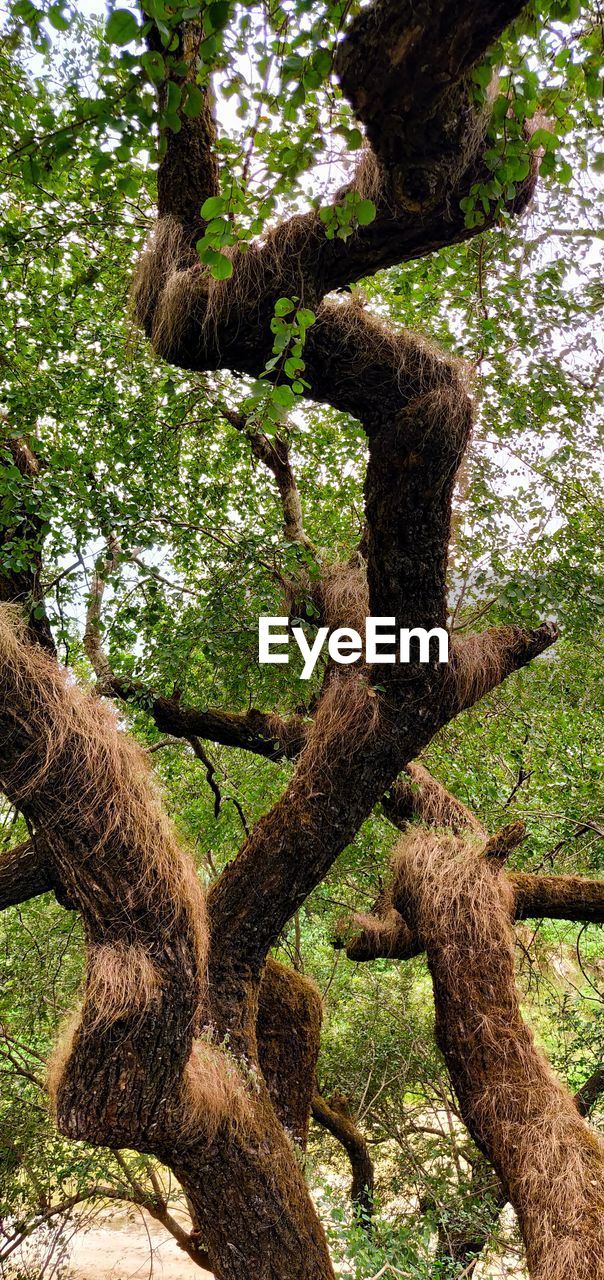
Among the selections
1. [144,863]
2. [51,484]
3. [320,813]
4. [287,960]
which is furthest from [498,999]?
[287,960]

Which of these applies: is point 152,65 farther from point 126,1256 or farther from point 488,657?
point 126,1256

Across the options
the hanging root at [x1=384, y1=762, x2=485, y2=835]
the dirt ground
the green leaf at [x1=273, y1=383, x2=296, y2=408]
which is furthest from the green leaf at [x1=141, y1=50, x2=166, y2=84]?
the dirt ground

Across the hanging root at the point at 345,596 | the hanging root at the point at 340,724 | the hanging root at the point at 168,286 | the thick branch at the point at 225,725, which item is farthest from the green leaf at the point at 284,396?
the thick branch at the point at 225,725

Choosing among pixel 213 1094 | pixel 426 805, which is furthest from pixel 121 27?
pixel 426 805

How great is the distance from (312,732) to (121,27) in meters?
3.12

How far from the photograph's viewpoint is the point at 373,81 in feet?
6.19

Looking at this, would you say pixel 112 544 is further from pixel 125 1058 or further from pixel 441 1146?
pixel 441 1146

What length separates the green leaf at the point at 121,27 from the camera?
1.35 m

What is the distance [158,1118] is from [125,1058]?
15.6 inches

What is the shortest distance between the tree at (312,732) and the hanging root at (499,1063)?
1 cm

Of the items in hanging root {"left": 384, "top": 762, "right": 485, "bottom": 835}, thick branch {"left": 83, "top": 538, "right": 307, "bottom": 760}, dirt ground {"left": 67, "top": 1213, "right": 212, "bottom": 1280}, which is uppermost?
thick branch {"left": 83, "top": 538, "right": 307, "bottom": 760}

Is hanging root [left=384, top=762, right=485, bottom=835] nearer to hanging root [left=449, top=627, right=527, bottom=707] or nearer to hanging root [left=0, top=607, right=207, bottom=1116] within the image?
hanging root [left=449, top=627, right=527, bottom=707]

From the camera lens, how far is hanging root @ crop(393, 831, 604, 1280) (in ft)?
11.3

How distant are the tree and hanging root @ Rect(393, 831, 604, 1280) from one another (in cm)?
1
